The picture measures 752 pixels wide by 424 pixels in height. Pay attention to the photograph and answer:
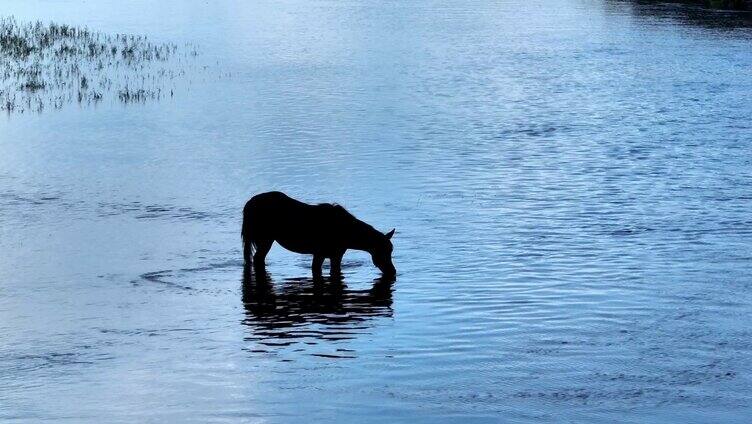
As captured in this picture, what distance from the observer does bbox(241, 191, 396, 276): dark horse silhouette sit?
16188 mm

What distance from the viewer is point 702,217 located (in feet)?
66.5

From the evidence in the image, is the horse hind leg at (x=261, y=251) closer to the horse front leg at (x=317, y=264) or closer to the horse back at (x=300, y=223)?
the horse back at (x=300, y=223)

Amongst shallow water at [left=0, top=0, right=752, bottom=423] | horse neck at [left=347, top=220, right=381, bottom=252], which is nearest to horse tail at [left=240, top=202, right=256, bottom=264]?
shallow water at [left=0, top=0, right=752, bottom=423]

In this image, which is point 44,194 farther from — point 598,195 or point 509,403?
point 509,403

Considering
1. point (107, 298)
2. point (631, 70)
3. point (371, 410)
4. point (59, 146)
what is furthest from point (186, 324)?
point (631, 70)

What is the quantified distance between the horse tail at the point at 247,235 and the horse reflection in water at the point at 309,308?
0.74 ft

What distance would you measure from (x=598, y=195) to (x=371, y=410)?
39.6 ft

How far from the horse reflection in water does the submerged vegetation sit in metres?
19.5

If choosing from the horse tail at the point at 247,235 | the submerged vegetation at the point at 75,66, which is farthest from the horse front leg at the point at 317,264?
the submerged vegetation at the point at 75,66

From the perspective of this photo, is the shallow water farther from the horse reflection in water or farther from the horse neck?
the horse neck

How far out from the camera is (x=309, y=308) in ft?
48.7

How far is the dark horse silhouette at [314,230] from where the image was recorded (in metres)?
16.2

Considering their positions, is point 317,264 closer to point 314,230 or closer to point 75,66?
point 314,230

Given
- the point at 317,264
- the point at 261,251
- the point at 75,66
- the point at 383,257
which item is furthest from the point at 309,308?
the point at 75,66
